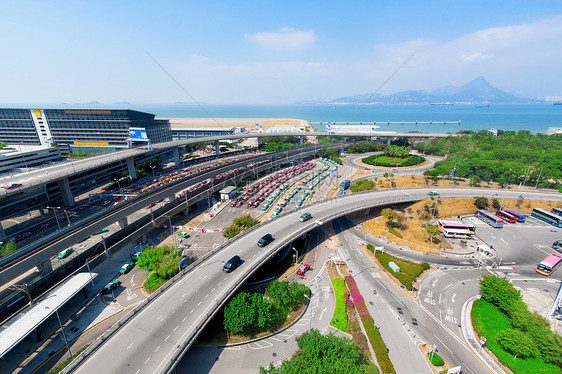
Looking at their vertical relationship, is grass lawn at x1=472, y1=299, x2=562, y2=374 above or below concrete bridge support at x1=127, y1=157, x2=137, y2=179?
below

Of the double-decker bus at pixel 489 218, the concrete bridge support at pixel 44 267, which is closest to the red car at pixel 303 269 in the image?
the concrete bridge support at pixel 44 267

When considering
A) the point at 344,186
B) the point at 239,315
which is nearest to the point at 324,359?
the point at 239,315

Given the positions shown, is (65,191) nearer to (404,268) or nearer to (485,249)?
(404,268)

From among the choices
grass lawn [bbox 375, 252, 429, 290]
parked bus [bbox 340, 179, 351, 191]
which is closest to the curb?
grass lawn [bbox 375, 252, 429, 290]

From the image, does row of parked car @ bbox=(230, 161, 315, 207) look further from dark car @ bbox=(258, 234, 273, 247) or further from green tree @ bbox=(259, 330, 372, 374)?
green tree @ bbox=(259, 330, 372, 374)

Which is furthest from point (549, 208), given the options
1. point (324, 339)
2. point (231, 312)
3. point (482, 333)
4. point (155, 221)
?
point (155, 221)
